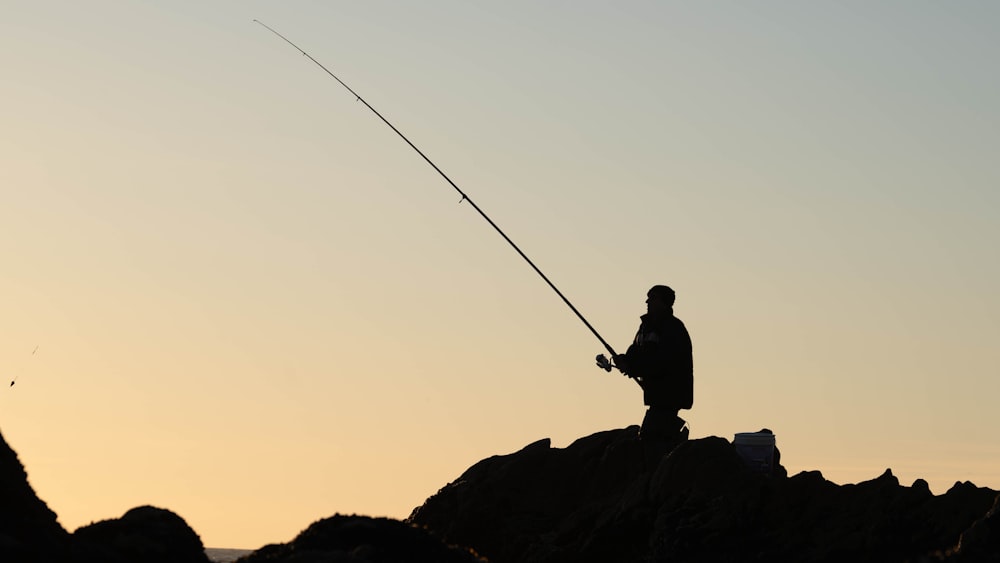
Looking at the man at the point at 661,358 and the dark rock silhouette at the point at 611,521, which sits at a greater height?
the man at the point at 661,358

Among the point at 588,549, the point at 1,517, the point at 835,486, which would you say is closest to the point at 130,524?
the point at 1,517

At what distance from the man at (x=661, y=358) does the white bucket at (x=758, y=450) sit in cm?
88

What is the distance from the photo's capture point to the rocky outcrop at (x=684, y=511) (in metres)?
21.0

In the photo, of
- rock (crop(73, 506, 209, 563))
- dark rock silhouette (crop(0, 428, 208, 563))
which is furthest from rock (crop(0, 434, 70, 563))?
rock (crop(73, 506, 209, 563))

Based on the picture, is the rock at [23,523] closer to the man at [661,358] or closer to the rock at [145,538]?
the rock at [145,538]

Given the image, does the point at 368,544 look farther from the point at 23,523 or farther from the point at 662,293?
the point at 662,293

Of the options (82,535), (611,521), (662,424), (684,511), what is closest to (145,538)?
(82,535)

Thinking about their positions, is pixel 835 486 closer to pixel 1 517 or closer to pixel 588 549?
pixel 588 549

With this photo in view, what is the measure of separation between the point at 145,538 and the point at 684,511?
7.54m

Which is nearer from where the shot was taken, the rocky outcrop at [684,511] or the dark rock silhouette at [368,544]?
the dark rock silhouette at [368,544]

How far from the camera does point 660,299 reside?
23531 mm

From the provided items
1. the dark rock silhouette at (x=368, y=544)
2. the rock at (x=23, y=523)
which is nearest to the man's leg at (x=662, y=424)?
the dark rock silhouette at (x=368, y=544)

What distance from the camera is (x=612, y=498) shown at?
24.6 meters

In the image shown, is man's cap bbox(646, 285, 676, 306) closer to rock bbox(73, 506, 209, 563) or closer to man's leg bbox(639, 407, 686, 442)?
man's leg bbox(639, 407, 686, 442)
